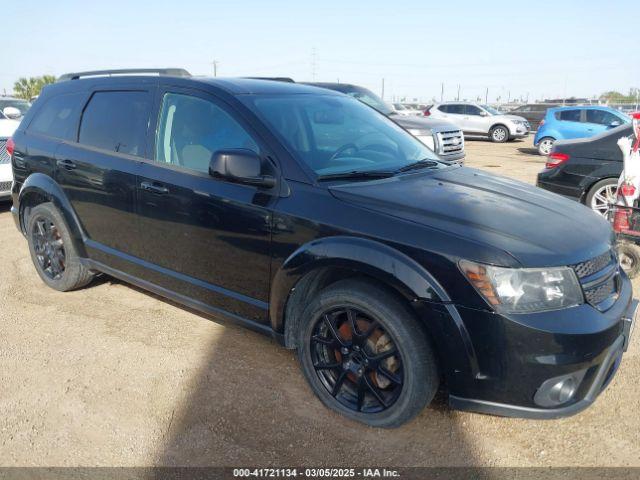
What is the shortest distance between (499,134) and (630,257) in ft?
59.6

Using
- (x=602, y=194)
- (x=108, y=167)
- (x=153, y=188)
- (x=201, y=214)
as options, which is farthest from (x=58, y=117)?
(x=602, y=194)

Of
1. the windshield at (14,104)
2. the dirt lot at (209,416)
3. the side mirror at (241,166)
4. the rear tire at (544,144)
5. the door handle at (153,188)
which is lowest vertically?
the rear tire at (544,144)

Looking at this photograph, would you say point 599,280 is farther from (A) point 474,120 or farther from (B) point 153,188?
(A) point 474,120

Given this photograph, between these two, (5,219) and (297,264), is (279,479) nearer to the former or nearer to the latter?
(297,264)

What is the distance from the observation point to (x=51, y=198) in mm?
4371

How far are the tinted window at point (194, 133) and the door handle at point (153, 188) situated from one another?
17cm

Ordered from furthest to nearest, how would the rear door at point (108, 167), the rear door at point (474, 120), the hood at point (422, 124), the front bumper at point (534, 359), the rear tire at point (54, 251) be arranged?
1. the rear door at point (474, 120)
2. the hood at point (422, 124)
3. the rear tire at point (54, 251)
4. the rear door at point (108, 167)
5. the front bumper at point (534, 359)

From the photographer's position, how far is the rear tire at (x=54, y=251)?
4.40 metres

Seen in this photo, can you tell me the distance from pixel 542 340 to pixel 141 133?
111 inches

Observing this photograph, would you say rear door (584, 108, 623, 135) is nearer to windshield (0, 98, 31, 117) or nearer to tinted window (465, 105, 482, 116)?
tinted window (465, 105, 482, 116)

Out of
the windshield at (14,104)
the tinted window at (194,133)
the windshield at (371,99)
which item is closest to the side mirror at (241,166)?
the tinted window at (194,133)

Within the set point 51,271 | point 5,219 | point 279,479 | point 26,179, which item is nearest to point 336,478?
point 279,479

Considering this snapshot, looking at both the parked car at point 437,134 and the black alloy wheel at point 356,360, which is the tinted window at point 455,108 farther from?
the black alloy wheel at point 356,360

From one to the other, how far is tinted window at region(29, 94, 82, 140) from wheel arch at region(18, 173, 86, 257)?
382 mm
